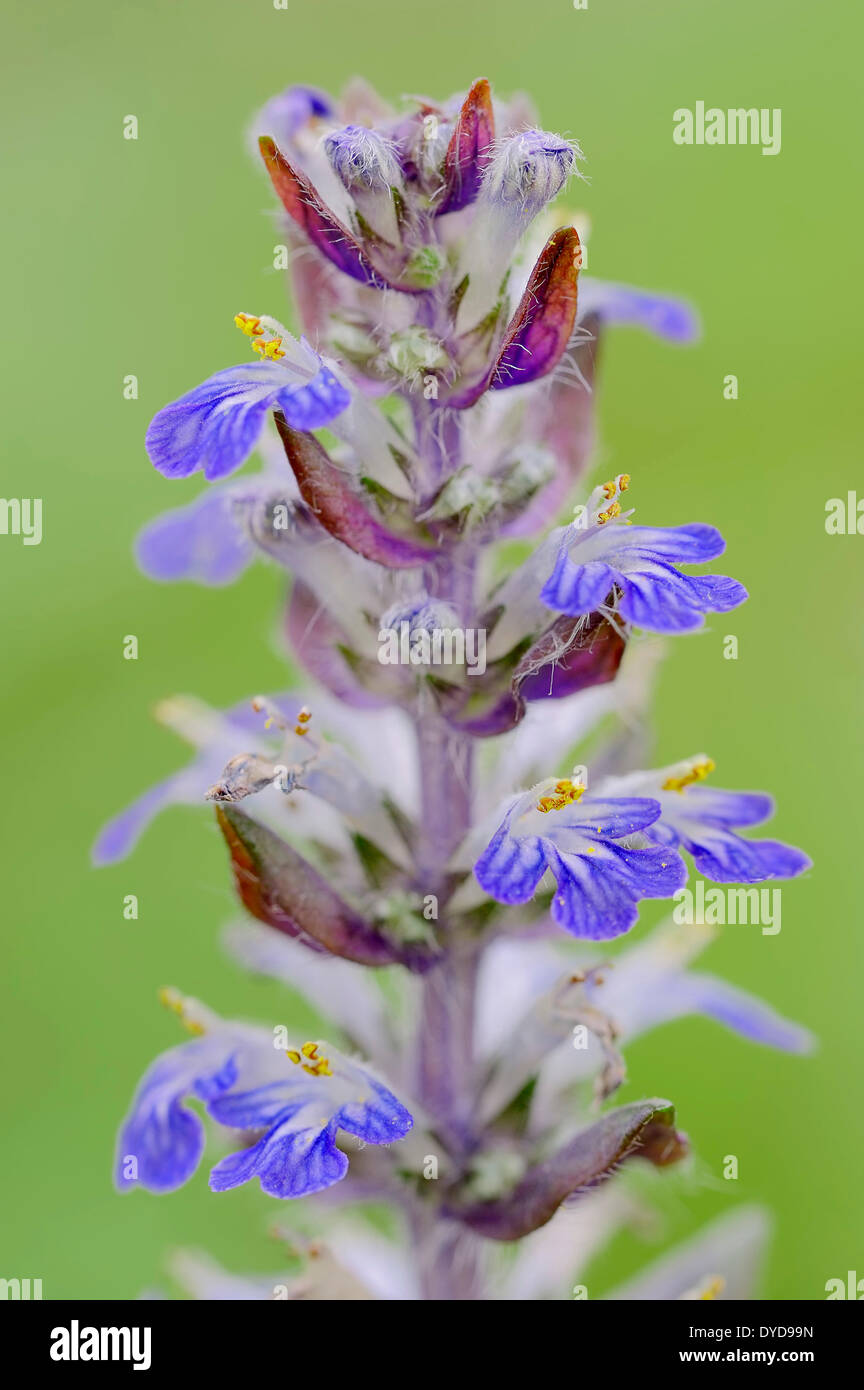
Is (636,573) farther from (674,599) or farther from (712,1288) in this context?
(712,1288)

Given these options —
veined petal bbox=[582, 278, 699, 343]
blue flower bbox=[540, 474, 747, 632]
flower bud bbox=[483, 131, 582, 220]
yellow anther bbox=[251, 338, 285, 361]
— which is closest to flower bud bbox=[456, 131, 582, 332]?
flower bud bbox=[483, 131, 582, 220]

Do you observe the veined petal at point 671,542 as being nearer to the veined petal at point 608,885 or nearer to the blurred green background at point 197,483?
the veined petal at point 608,885

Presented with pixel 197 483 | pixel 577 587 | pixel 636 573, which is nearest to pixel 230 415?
pixel 577 587

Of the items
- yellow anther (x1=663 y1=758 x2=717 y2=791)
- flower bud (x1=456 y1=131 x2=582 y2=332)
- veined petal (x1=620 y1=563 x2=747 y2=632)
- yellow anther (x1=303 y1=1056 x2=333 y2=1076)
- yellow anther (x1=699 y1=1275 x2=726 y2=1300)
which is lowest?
yellow anther (x1=699 y1=1275 x2=726 y2=1300)

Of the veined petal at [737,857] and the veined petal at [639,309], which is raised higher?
the veined petal at [639,309]

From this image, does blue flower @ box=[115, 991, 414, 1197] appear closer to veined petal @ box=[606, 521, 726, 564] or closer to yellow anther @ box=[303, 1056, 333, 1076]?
yellow anther @ box=[303, 1056, 333, 1076]

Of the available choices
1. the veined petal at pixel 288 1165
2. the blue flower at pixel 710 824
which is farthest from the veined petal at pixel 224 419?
the veined petal at pixel 288 1165
